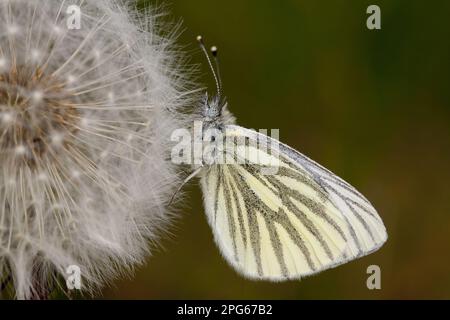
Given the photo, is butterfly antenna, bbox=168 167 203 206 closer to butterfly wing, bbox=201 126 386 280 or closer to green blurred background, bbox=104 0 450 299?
butterfly wing, bbox=201 126 386 280

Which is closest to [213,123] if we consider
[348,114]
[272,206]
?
[272,206]

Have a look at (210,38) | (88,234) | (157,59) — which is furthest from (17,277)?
(210,38)

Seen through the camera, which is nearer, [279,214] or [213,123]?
[213,123]

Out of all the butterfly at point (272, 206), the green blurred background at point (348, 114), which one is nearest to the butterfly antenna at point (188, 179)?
the butterfly at point (272, 206)

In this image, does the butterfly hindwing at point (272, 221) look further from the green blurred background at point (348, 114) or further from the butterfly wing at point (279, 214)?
the green blurred background at point (348, 114)

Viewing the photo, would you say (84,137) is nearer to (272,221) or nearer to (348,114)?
(272,221)

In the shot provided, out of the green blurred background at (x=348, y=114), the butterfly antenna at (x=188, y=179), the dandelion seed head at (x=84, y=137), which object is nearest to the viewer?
the dandelion seed head at (x=84, y=137)

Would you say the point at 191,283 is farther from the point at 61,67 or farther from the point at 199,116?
the point at 61,67
